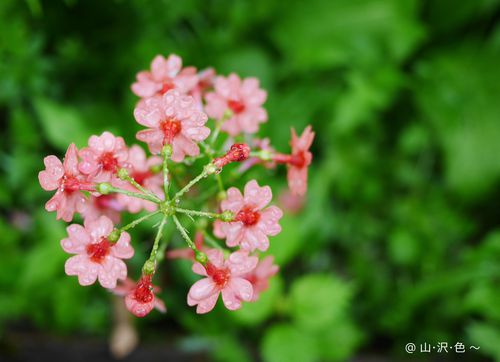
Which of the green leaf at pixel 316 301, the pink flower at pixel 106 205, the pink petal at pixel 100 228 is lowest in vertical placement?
the pink petal at pixel 100 228

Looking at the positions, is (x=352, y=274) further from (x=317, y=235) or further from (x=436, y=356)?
(x=436, y=356)

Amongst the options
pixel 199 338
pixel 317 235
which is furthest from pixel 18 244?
pixel 317 235

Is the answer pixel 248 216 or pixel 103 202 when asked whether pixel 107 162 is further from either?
pixel 248 216

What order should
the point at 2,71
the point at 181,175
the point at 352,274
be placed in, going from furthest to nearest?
the point at 352,274
the point at 2,71
the point at 181,175

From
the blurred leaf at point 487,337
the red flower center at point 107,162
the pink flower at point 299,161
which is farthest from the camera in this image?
the blurred leaf at point 487,337

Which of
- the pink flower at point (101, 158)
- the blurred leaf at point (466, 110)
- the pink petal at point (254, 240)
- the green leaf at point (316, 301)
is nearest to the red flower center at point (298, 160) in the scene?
the pink petal at point (254, 240)

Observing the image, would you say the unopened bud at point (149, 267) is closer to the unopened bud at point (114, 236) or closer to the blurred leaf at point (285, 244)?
the unopened bud at point (114, 236)
